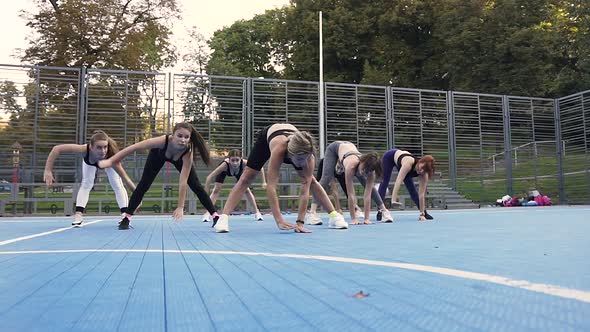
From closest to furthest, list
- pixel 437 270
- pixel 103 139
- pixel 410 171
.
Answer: pixel 437 270, pixel 103 139, pixel 410 171

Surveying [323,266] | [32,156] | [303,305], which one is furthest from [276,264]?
[32,156]

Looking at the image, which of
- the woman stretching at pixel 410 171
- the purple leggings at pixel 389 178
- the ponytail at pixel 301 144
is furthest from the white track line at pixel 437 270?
the purple leggings at pixel 389 178

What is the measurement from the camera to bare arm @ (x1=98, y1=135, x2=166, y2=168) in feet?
17.6

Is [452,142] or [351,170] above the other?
[452,142]

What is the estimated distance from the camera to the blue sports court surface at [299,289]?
5.01 feet

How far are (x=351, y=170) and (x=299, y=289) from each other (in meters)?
4.90

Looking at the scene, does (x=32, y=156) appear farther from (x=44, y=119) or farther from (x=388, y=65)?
(x=388, y=65)

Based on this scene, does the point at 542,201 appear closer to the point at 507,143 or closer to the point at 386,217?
the point at 507,143

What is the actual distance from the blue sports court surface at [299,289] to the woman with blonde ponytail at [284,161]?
1476mm

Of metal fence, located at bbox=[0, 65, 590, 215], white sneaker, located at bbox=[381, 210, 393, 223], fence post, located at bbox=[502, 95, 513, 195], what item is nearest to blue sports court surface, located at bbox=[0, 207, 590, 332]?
white sneaker, located at bbox=[381, 210, 393, 223]

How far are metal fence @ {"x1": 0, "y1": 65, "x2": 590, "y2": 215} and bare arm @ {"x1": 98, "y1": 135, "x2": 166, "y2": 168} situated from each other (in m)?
9.90

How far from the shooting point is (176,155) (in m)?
6.09

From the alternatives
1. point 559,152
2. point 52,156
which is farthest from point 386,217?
point 559,152

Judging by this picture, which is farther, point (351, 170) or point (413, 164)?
point (413, 164)
